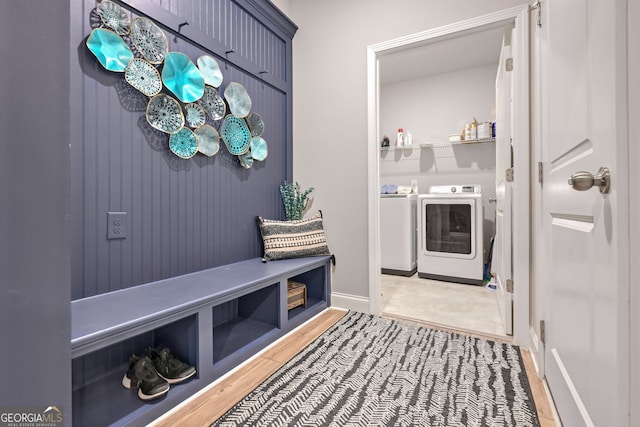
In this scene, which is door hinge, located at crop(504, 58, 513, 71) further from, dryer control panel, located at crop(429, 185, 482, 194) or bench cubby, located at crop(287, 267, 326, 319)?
bench cubby, located at crop(287, 267, 326, 319)

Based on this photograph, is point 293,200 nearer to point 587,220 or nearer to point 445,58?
point 587,220

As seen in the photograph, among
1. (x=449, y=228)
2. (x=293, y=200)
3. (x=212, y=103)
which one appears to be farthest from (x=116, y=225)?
(x=449, y=228)

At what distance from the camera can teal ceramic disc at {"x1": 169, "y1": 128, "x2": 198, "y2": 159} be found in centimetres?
167

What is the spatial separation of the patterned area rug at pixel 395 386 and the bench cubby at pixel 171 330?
267 millimetres

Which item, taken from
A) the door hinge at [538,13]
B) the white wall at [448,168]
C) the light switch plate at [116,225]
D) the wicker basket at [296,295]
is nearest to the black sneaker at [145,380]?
the light switch plate at [116,225]

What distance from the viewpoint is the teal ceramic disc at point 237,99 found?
2.00 m

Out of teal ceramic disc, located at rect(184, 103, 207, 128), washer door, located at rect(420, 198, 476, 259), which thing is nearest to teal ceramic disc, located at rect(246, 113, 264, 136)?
teal ceramic disc, located at rect(184, 103, 207, 128)

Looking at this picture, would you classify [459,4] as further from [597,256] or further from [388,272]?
[388,272]

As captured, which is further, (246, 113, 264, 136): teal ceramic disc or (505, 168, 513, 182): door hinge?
(246, 113, 264, 136): teal ceramic disc

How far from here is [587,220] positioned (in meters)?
0.90

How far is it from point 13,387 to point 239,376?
1.07 meters

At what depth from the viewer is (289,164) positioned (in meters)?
2.62

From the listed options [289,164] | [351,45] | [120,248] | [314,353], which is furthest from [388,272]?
[120,248]

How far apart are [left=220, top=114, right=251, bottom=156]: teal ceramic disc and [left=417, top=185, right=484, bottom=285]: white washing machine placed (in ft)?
7.14
